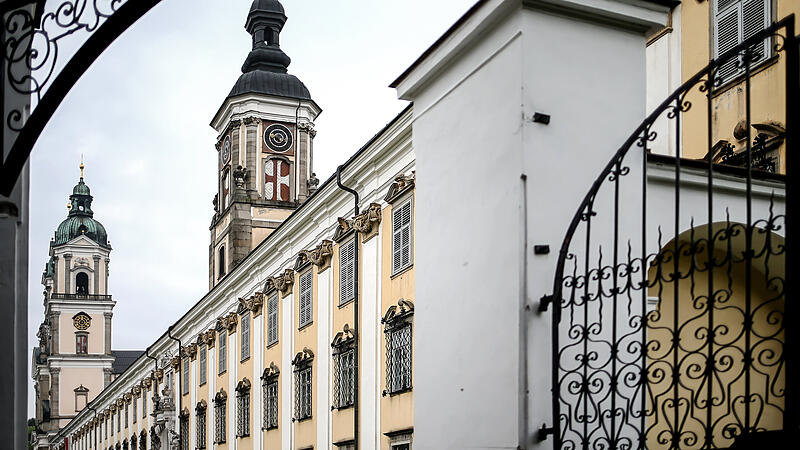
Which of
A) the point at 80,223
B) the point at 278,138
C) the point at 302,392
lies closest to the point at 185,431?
the point at 278,138

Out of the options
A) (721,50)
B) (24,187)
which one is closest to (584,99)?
(24,187)

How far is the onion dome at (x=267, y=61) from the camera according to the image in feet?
151

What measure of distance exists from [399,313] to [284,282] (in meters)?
9.48

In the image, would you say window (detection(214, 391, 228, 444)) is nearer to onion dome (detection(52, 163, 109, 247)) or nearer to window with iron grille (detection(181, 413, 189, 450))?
window with iron grille (detection(181, 413, 189, 450))

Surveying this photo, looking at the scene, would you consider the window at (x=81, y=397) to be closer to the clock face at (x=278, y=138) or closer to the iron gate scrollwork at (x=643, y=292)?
the clock face at (x=278, y=138)

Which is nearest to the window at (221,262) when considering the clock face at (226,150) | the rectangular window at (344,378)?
the clock face at (226,150)

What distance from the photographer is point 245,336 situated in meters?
36.2

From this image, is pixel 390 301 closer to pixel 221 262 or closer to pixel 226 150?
pixel 221 262

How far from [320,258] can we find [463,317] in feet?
72.4

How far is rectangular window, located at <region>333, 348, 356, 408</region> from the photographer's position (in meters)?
25.8

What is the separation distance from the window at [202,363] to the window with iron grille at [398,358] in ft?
64.5

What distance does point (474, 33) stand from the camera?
250 inches

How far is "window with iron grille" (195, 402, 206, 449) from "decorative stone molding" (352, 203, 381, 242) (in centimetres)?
1806

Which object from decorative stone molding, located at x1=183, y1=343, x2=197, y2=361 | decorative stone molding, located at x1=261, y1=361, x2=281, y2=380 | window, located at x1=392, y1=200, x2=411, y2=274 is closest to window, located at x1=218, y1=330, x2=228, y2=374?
decorative stone molding, located at x1=183, y1=343, x2=197, y2=361
